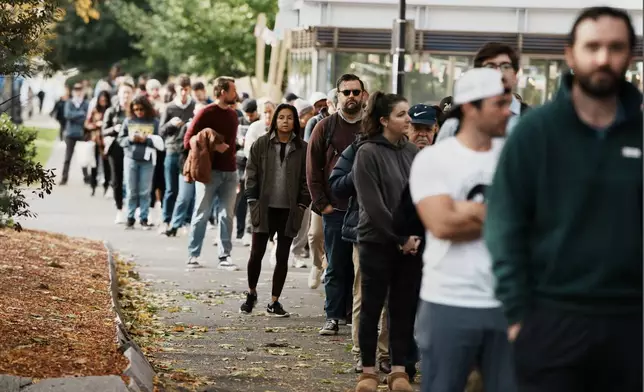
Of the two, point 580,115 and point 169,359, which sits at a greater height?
point 580,115

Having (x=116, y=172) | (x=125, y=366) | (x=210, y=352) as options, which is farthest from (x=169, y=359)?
(x=116, y=172)

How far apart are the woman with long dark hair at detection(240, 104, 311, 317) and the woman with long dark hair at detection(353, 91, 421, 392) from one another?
13.0ft

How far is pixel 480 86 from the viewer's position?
20.8ft

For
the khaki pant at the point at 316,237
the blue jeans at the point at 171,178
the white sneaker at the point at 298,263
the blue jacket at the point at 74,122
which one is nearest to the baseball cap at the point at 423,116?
the khaki pant at the point at 316,237

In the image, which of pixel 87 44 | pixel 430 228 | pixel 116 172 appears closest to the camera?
pixel 430 228

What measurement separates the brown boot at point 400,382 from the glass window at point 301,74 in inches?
701

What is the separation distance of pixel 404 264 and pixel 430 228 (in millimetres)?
3634

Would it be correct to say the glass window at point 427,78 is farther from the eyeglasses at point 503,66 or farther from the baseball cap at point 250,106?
the eyeglasses at point 503,66

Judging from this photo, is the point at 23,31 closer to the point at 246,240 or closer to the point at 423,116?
the point at 423,116

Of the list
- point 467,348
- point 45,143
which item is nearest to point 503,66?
point 467,348

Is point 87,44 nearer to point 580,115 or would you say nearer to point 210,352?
point 210,352

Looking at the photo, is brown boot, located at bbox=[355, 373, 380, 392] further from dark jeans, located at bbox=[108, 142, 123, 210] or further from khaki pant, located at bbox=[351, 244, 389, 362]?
dark jeans, located at bbox=[108, 142, 123, 210]

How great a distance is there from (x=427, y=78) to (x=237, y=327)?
13.5 metres

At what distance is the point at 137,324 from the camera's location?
1333cm
